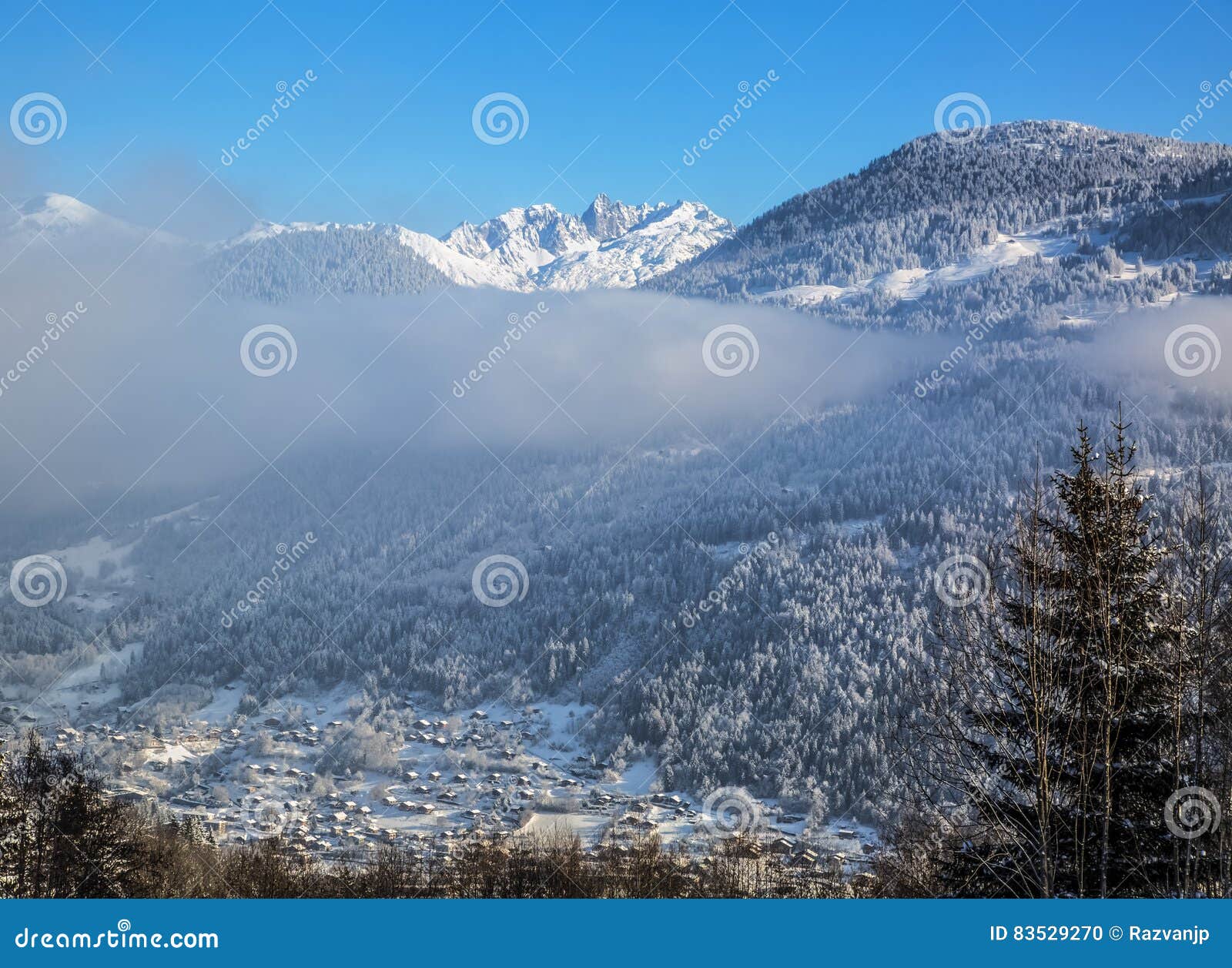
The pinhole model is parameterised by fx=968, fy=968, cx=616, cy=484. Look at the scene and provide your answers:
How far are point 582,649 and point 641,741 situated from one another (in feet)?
111

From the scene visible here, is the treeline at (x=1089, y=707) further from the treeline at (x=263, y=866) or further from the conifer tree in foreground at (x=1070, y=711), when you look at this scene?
the treeline at (x=263, y=866)

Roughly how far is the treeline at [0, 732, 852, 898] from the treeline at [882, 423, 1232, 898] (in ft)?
74.9

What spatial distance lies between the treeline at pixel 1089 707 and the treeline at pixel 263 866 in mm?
22815

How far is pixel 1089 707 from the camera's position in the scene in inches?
Answer: 522

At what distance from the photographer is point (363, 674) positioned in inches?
7756

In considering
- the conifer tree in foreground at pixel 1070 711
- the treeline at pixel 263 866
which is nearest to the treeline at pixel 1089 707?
the conifer tree in foreground at pixel 1070 711

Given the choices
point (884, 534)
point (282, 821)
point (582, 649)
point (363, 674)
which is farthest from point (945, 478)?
point (282, 821)

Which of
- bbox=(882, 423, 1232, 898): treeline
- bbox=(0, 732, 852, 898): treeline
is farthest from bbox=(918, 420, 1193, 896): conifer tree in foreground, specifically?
bbox=(0, 732, 852, 898): treeline

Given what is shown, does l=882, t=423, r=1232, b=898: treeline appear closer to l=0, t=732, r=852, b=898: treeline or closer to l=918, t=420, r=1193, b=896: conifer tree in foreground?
l=918, t=420, r=1193, b=896: conifer tree in foreground

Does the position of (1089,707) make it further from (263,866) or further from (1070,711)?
(263,866)

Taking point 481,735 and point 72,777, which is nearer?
point 72,777

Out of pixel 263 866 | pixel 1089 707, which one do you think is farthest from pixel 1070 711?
pixel 263 866

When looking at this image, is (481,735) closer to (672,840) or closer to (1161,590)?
(672,840)

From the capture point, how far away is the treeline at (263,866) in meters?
27.3
